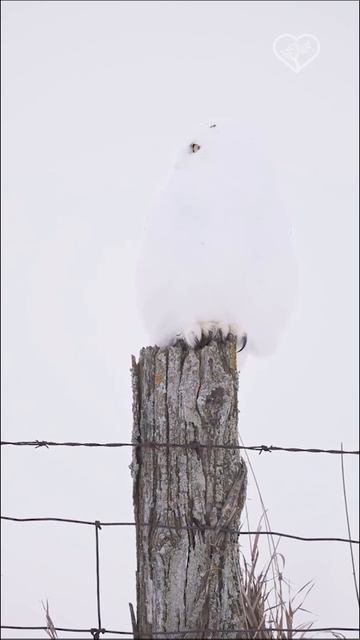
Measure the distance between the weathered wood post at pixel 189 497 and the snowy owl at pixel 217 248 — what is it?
0.14 m

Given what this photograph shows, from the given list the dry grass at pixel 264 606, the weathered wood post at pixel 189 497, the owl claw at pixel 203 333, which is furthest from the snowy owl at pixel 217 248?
the dry grass at pixel 264 606

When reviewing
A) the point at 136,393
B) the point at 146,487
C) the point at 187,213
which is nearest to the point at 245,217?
the point at 187,213

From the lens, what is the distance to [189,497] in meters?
1.56

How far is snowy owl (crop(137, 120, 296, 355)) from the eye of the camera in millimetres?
1725

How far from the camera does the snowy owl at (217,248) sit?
5.66 feet

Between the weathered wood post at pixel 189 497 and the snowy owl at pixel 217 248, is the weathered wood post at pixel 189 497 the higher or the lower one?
the lower one

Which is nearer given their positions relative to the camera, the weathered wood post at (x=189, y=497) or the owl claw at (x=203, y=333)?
the weathered wood post at (x=189, y=497)

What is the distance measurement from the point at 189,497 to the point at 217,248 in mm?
626

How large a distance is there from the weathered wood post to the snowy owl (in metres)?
0.14

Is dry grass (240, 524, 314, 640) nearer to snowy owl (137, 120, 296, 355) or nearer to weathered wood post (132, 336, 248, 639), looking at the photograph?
weathered wood post (132, 336, 248, 639)

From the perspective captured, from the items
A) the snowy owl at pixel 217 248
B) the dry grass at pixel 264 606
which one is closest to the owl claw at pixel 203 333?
the snowy owl at pixel 217 248

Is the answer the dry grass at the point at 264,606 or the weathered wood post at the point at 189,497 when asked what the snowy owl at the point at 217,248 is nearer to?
the weathered wood post at the point at 189,497

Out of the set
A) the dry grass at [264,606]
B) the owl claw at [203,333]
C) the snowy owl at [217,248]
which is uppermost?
the snowy owl at [217,248]

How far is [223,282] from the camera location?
1730 millimetres
